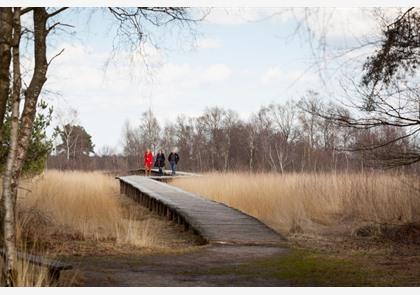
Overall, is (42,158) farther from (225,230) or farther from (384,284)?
(384,284)

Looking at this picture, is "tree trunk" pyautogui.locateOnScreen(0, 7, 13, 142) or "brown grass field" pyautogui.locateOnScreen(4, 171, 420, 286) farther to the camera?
"brown grass field" pyautogui.locateOnScreen(4, 171, 420, 286)

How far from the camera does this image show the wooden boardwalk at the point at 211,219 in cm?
Result: 732

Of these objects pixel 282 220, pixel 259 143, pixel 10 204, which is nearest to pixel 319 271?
pixel 10 204

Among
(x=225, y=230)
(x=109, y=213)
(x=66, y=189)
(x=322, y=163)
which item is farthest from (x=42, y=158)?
(x=322, y=163)

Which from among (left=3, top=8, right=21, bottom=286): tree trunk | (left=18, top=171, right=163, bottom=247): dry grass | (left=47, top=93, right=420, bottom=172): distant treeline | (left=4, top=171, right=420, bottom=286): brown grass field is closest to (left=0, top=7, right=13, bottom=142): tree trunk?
(left=3, top=8, right=21, bottom=286): tree trunk

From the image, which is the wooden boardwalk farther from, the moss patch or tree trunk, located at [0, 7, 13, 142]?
tree trunk, located at [0, 7, 13, 142]

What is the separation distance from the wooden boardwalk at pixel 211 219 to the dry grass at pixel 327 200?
2.45ft

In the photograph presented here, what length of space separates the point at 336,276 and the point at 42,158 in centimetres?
653

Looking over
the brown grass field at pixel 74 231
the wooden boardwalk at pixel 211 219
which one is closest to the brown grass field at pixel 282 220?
the brown grass field at pixel 74 231

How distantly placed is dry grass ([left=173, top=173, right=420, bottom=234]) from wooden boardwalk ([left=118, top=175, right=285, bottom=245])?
0.75 m

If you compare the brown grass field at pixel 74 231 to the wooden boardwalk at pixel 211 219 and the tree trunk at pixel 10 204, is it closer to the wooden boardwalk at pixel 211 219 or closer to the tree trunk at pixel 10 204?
the tree trunk at pixel 10 204

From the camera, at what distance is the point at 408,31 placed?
5.91 m

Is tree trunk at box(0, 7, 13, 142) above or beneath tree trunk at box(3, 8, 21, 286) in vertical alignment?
above

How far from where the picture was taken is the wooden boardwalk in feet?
24.0
